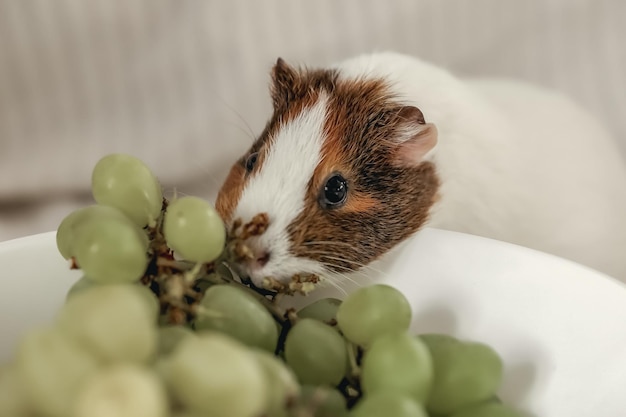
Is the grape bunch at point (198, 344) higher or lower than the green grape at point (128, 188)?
lower

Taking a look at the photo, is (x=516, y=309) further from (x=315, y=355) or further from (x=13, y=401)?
(x=13, y=401)

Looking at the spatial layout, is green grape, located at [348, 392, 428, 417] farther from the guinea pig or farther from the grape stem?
the guinea pig

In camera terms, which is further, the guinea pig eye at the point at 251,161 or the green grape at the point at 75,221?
the guinea pig eye at the point at 251,161

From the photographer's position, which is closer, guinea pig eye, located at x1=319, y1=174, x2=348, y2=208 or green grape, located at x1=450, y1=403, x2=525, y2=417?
green grape, located at x1=450, y1=403, x2=525, y2=417

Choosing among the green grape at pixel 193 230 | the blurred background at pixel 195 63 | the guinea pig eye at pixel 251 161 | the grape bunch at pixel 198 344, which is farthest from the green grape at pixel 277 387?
the blurred background at pixel 195 63

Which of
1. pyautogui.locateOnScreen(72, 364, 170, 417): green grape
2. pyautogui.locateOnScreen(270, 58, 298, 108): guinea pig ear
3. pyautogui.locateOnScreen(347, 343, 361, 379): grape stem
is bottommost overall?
pyautogui.locateOnScreen(347, 343, 361, 379): grape stem

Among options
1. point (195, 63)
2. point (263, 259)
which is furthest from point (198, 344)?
point (195, 63)

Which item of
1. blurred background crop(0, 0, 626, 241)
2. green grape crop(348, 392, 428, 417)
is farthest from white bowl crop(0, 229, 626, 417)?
blurred background crop(0, 0, 626, 241)

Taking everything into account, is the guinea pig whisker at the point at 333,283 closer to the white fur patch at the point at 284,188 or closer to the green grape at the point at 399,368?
the white fur patch at the point at 284,188
